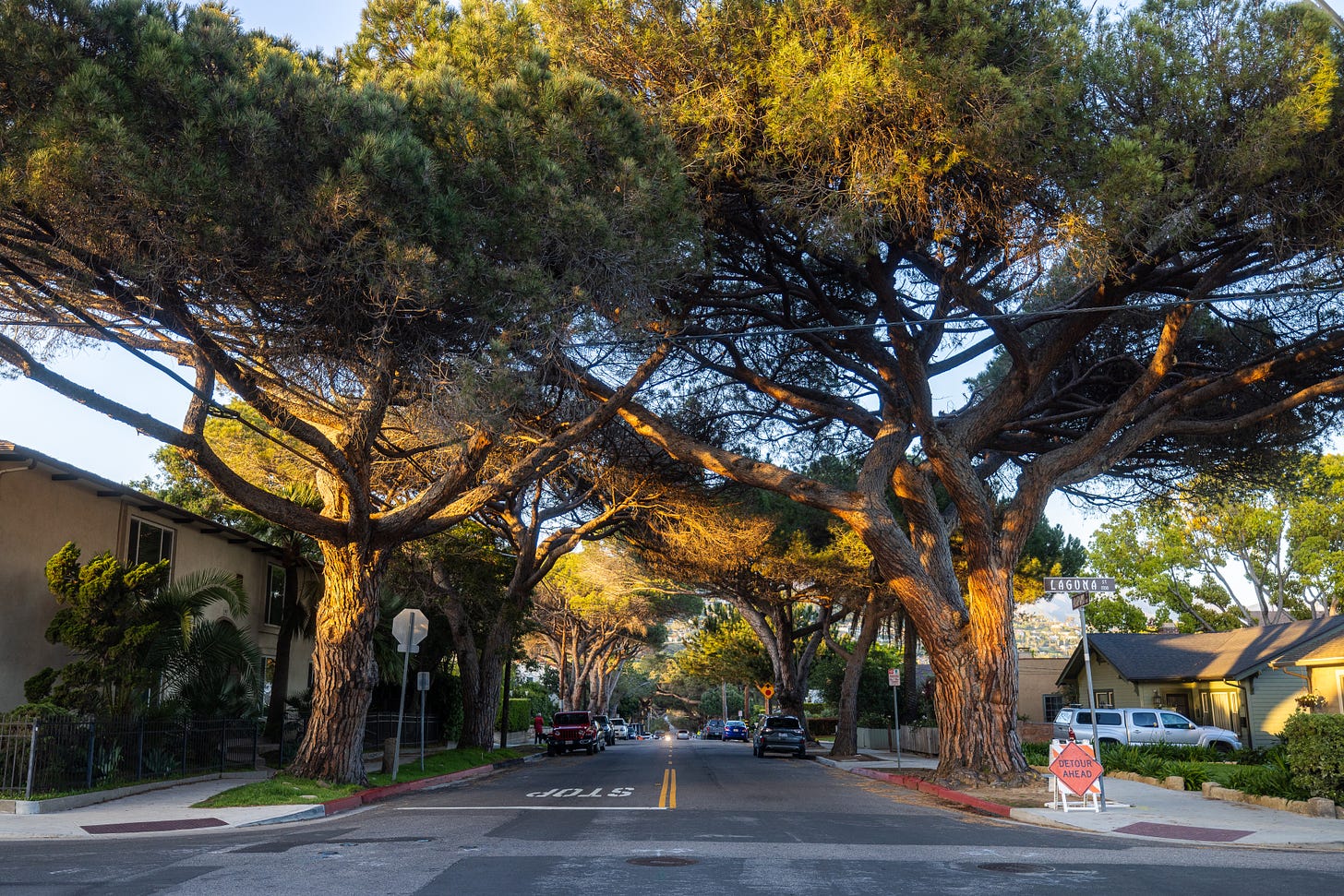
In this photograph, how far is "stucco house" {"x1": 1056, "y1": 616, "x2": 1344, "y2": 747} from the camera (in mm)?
29250

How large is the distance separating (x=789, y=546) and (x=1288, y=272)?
16554mm

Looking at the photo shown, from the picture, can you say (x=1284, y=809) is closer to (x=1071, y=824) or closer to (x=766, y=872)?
(x=1071, y=824)

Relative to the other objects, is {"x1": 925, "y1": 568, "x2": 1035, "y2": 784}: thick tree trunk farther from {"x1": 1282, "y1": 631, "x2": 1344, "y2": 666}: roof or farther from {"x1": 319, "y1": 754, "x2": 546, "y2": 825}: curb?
{"x1": 1282, "y1": 631, "x2": 1344, "y2": 666}: roof

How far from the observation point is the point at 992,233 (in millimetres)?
16594

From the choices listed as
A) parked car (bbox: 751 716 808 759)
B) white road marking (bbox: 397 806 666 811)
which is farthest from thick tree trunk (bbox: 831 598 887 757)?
white road marking (bbox: 397 806 666 811)

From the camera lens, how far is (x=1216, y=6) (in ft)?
50.4

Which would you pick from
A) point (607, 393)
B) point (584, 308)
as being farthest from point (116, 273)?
point (607, 393)

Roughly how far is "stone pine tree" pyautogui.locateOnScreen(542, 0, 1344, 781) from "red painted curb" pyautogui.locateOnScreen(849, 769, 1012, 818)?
1.79 ft

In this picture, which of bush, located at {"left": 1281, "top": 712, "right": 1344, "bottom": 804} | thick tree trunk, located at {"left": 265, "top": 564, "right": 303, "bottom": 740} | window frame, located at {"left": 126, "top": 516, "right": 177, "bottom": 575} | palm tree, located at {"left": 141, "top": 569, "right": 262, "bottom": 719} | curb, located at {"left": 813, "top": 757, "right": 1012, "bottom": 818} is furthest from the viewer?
thick tree trunk, located at {"left": 265, "top": 564, "right": 303, "bottom": 740}

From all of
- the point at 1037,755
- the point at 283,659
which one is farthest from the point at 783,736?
the point at 283,659

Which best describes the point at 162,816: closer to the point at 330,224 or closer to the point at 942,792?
the point at 330,224

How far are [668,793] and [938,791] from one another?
4781mm

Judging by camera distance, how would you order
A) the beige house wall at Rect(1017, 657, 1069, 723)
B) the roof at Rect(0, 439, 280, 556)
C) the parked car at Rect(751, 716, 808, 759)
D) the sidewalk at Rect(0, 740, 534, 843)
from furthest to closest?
1. the beige house wall at Rect(1017, 657, 1069, 723)
2. the parked car at Rect(751, 716, 808, 759)
3. the roof at Rect(0, 439, 280, 556)
4. the sidewalk at Rect(0, 740, 534, 843)

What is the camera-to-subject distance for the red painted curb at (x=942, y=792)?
1555 cm
